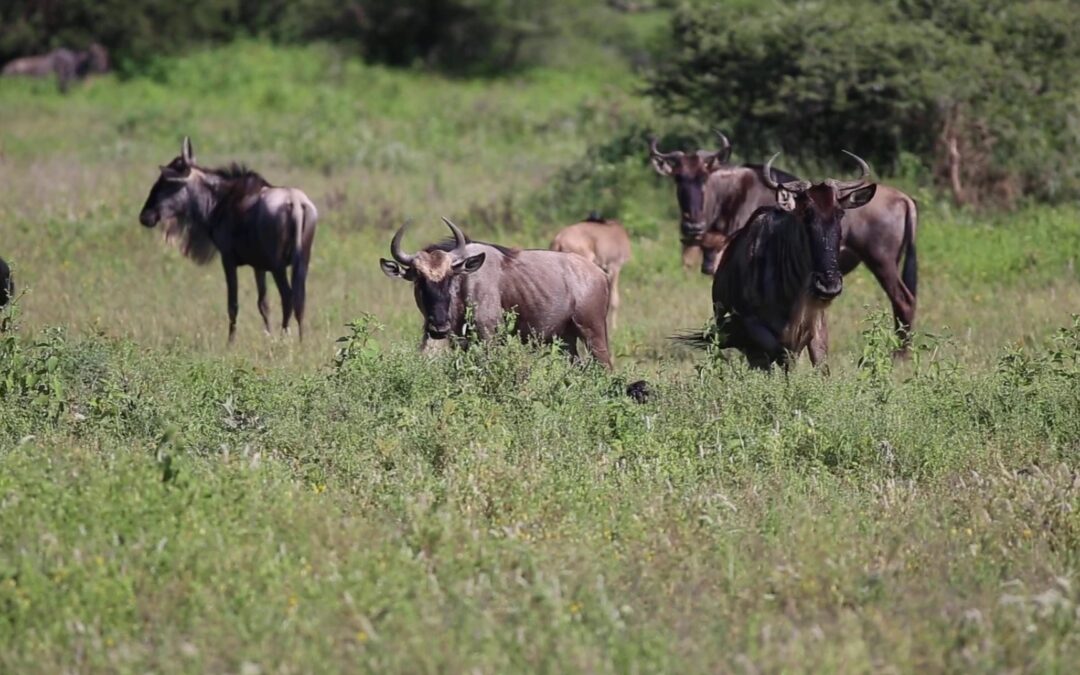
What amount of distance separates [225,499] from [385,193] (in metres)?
13.1

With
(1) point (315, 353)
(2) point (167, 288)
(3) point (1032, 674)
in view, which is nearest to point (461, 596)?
(3) point (1032, 674)

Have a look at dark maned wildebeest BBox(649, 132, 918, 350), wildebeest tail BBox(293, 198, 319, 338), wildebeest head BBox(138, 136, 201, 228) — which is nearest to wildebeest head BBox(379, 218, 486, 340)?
dark maned wildebeest BBox(649, 132, 918, 350)

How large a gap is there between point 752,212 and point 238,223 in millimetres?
4565

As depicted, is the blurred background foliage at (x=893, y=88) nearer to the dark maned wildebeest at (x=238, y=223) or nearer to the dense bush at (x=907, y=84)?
the dense bush at (x=907, y=84)

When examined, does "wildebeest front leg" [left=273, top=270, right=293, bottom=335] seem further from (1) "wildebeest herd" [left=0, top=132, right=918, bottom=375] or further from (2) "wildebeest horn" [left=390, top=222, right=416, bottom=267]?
(2) "wildebeest horn" [left=390, top=222, right=416, bottom=267]

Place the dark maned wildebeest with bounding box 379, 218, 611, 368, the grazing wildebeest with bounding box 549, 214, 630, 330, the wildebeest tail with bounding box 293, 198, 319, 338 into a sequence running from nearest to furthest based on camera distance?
the dark maned wildebeest with bounding box 379, 218, 611, 368
the wildebeest tail with bounding box 293, 198, 319, 338
the grazing wildebeest with bounding box 549, 214, 630, 330

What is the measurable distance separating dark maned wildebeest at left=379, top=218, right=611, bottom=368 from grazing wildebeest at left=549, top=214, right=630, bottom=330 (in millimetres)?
2738

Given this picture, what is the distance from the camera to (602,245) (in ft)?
43.8

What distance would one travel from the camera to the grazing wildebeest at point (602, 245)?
13.1m

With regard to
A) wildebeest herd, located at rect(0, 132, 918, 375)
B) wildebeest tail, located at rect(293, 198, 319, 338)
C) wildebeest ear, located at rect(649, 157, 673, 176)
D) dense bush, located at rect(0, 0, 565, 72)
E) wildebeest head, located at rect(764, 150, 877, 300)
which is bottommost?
dense bush, located at rect(0, 0, 565, 72)

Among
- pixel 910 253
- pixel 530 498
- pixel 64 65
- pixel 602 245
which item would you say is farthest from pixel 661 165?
pixel 64 65

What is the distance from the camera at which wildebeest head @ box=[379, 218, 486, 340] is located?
942cm

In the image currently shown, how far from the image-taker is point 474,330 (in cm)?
902

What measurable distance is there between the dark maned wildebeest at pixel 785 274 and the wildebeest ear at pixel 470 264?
4.75 feet
